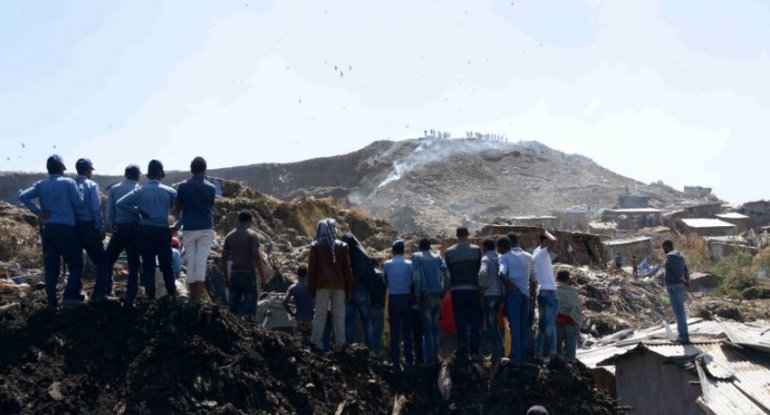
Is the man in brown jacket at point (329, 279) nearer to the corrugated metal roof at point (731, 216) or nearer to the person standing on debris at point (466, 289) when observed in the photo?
the person standing on debris at point (466, 289)

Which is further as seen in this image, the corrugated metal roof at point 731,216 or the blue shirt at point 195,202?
the corrugated metal roof at point 731,216

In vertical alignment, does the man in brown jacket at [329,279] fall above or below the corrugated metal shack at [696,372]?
above

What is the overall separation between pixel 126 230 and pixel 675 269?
663cm

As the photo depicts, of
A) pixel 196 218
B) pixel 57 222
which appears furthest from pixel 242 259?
pixel 57 222

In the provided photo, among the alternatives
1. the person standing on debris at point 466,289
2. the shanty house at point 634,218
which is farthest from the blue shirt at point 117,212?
the shanty house at point 634,218

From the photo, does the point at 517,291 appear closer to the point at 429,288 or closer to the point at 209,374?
the point at 429,288

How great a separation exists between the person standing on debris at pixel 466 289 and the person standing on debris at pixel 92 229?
3.57 m

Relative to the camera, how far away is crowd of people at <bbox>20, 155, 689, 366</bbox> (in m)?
8.55

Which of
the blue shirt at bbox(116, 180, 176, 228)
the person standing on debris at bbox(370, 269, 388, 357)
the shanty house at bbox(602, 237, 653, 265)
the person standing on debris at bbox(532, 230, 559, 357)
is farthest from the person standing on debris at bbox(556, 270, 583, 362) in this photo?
the shanty house at bbox(602, 237, 653, 265)

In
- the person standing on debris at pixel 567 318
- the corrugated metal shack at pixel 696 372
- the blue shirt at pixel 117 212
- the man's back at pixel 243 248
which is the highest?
the blue shirt at pixel 117 212

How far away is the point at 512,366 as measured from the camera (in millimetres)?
8945

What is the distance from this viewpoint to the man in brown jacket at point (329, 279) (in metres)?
9.20

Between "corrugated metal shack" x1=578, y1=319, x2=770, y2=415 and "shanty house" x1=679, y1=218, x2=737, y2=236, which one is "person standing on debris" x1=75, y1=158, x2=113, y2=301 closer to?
"corrugated metal shack" x1=578, y1=319, x2=770, y2=415

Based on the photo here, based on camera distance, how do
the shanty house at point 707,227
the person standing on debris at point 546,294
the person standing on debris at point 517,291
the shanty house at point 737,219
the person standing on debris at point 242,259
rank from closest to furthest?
the person standing on debris at point 242,259
the person standing on debris at point 517,291
the person standing on debris at point 546,294
the shanty house at point 707,227
the shanty house at point 737,219
